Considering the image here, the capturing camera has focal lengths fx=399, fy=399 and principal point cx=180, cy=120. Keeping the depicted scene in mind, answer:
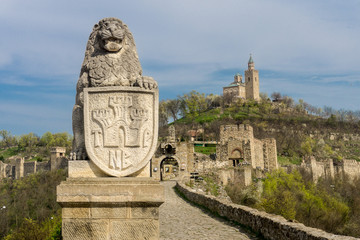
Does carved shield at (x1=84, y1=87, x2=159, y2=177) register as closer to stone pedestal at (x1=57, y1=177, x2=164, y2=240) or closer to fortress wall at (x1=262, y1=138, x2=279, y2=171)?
stone pedestal at (x1=57, y1=177, x2=164, y2=240)

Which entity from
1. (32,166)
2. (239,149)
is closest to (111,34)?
(239,149)

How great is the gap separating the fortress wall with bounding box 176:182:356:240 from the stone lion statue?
323 cm

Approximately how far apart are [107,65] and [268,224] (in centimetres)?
453

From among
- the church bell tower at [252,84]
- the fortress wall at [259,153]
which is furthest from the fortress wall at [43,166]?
the church bell tower at [252,84]

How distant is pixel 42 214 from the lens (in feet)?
88.1

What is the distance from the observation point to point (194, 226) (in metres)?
9.41

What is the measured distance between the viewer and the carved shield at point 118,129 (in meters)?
4.14

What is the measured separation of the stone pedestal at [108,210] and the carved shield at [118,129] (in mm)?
235

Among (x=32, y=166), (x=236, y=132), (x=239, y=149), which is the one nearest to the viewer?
(x=239, y=149)

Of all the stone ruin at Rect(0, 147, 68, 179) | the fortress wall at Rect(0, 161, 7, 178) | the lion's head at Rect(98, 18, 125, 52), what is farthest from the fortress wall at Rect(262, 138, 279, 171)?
the fortress wall at Rect(0, 161, 7, 178)

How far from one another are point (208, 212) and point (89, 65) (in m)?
8.53

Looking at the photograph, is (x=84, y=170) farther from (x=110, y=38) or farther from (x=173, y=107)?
(x=173, y=107)

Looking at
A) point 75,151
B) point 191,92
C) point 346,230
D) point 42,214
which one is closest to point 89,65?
point 75,151

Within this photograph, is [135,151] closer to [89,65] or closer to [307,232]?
[89,65]
